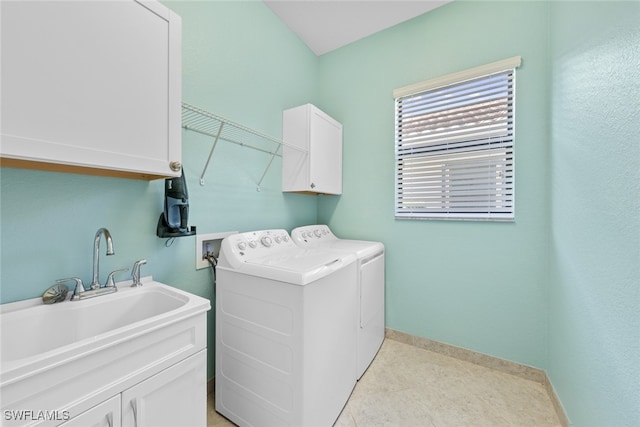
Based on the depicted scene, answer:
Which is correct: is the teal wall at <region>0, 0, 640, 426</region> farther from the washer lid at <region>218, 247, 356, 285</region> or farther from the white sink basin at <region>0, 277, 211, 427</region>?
the washer lid at <region>218, 247, 356, 285</region>

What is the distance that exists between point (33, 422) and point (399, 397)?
173 centimetres

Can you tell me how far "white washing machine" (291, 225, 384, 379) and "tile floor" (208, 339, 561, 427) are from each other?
174mm

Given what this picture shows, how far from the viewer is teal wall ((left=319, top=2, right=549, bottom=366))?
172 cm

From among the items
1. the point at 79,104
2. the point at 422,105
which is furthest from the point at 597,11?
the point at 79,104

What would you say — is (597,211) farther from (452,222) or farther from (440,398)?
(440,398)

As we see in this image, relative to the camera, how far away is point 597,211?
1.02 m

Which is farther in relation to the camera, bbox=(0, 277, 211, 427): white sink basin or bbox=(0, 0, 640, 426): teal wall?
bbox=(0, 0, 640, 426): teal wall

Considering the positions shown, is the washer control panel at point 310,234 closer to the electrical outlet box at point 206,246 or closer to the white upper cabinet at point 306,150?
the white upper cabinet at point 306,150

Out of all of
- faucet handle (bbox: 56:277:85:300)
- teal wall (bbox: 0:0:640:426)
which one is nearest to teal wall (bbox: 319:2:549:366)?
teal wall (bbox: 0:0:640:426)

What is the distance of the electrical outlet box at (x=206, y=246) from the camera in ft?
4.97

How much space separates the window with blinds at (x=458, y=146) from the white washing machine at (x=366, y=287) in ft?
1.84

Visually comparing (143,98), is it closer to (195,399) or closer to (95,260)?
(95,260)

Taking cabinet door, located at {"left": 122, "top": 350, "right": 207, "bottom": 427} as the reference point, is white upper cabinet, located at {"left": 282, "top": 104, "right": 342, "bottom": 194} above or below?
above

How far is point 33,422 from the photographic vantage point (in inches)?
23.4
